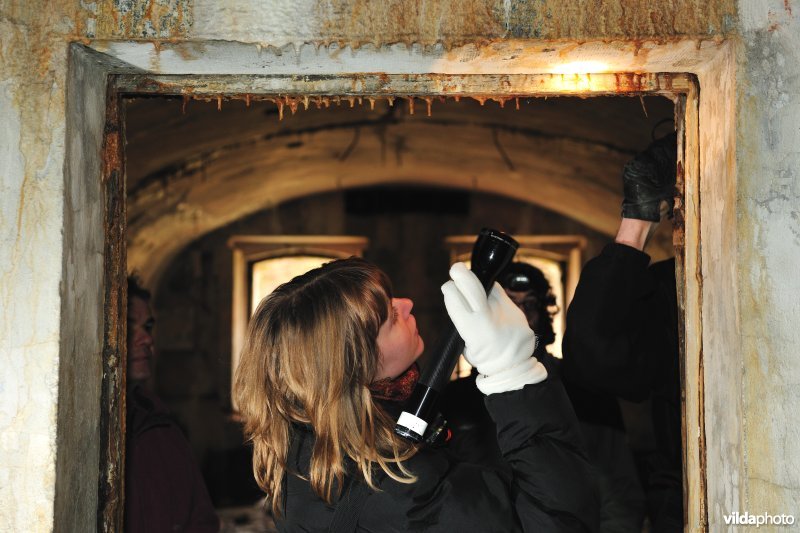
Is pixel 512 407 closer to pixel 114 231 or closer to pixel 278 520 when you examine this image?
pixel 278 520

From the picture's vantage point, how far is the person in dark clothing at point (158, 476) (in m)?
3.02

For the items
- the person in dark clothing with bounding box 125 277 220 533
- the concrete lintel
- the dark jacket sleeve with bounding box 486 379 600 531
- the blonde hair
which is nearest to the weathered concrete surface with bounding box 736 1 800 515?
the concrete lintel

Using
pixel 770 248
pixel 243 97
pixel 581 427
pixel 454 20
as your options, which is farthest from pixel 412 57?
pixel 581 427

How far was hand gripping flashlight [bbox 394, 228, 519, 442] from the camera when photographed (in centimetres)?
182

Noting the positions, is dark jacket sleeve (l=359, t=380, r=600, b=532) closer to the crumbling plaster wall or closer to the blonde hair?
the blonde hair

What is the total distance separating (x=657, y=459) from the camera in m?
2.78

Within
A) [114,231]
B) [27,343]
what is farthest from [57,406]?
[114,231]

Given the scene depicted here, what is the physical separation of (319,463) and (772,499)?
33.9 inches

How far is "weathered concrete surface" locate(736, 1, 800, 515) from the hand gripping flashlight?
18.5 inches

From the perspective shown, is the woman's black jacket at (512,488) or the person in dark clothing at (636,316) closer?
the woman's black jacket at (512,488)

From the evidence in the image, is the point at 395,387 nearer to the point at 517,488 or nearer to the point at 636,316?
the point at 517,488

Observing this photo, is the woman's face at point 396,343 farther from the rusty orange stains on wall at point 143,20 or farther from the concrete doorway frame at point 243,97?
the rusty orange stains on wall at point 143,20

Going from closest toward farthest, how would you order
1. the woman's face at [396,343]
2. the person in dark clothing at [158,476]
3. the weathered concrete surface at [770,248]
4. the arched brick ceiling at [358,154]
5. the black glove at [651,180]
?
the weathered concrete surface at [770,248] < the woman's face at [396,343] < the black glove at [651,180] < the person in dark clothing at [158,476] < the arched brick ceiling at [358,154]

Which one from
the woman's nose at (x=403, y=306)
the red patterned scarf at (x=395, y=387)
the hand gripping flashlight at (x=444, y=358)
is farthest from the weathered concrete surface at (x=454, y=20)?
the red patterned scarf at (x=395, y=387)
